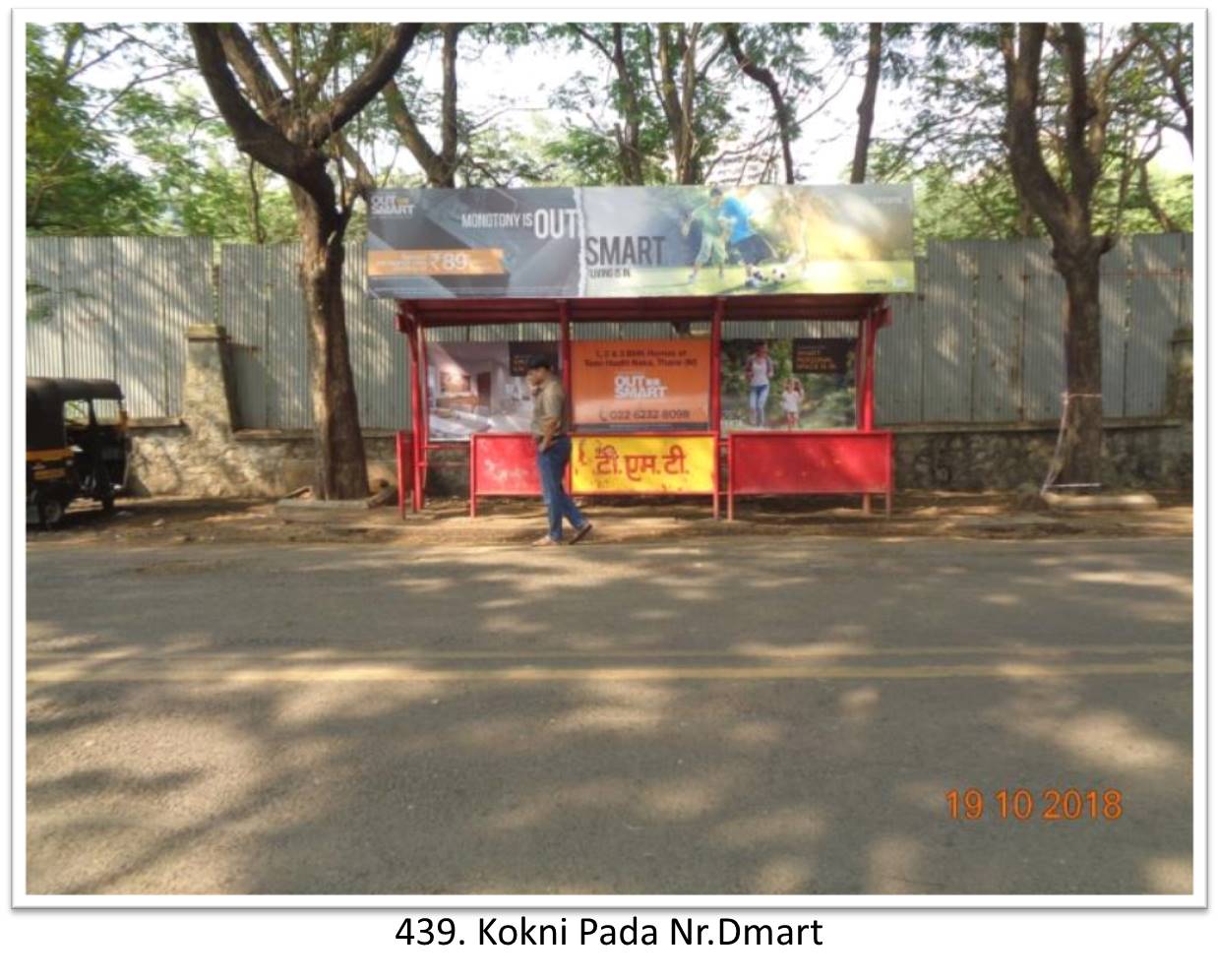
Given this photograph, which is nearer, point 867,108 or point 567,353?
point 567,353

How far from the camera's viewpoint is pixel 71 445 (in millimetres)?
12164

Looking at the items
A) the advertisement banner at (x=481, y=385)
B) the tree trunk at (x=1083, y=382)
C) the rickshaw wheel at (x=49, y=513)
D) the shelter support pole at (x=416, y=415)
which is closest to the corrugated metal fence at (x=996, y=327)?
the tree trunk at (x=1083, y=382)

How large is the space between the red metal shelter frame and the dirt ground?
17.2 inches

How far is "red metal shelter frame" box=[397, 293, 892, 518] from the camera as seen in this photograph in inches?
424

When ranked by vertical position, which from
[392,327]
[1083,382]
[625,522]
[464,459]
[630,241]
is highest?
[630,241]

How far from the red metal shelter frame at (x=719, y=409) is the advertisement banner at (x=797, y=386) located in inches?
8.6

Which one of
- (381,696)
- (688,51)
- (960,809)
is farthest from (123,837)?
(688,51)

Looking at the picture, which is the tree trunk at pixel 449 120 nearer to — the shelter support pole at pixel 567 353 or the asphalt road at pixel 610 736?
the shelter support pole at pixel 567 353

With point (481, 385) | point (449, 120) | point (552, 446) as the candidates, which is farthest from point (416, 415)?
point (449, 120)

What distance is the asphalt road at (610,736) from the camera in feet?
9.74

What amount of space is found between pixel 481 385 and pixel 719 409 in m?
3.31

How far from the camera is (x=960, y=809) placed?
3.30 meters
